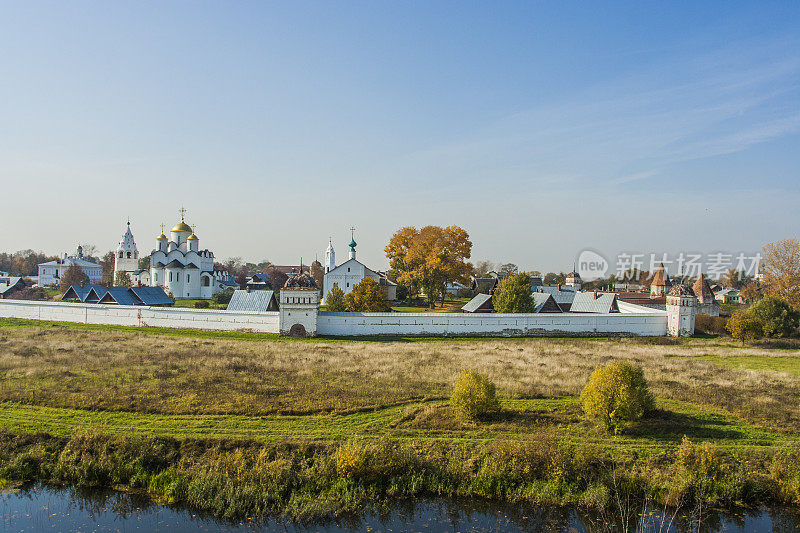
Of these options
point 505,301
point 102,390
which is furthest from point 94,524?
point 505,301

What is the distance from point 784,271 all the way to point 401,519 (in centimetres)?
4650

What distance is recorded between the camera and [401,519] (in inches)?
359

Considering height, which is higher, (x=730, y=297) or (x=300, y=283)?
(x=300, y=283)

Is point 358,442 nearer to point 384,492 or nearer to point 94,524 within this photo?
point 384,492

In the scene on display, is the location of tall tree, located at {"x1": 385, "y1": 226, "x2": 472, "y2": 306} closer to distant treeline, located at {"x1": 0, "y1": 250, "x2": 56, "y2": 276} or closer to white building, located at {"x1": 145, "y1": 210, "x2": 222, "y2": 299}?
white building, located at {"x1": 145, "y1": 210, "x2": 222, "y2": 299}

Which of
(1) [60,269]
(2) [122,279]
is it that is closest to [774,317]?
(2) [122,279]

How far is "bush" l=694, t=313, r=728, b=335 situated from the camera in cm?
3184

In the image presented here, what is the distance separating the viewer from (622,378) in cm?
1270

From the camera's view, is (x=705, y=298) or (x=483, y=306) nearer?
(x=483, y=306)

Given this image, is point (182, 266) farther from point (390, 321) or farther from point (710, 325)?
point (710, 325)

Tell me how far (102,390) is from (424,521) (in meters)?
10.7

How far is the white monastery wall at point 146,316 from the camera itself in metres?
27.6

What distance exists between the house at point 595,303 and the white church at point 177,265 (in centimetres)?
3487

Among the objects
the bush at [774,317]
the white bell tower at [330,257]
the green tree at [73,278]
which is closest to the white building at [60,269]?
the green tree at [73,278]
